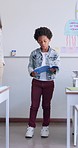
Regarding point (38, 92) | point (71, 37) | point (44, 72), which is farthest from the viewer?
point (71, 37)

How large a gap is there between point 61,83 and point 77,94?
1764mm

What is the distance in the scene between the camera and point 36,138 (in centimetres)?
366

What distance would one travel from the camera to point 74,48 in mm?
4555

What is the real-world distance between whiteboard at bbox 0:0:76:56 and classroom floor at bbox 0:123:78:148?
45.7 inches

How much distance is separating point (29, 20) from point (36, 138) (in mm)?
1859

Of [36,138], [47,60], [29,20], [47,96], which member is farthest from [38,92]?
[29,20]

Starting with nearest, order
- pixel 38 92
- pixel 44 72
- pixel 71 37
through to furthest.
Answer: pixel 44 72
pixel 38 92
pixel 71 37

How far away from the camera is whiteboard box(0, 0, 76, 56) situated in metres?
4.55

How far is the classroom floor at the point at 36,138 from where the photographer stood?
3.36 metres

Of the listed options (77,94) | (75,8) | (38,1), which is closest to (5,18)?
(38,1)

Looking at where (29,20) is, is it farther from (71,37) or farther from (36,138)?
(36,138)

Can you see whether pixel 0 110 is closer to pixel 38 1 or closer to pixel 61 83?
pixel 61 83

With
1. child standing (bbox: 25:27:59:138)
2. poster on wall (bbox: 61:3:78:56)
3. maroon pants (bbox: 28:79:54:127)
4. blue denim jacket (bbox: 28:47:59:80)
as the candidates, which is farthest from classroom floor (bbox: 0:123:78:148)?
poster on wall (bbox: 61:3:78:56)


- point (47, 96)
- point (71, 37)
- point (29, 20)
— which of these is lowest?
point (47, 96)
